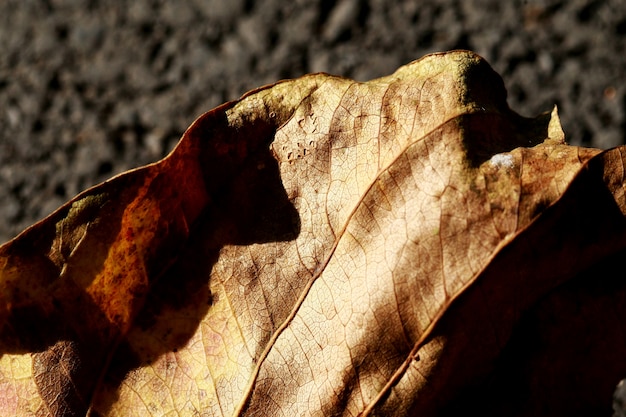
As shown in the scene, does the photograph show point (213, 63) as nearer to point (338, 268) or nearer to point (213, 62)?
point (213, 62)

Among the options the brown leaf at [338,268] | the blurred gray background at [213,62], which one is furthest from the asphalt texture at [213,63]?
the brown leaf at [338,268]

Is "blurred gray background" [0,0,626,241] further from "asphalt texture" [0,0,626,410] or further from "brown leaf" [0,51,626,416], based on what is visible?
"brown leaf" [0,51,626,416]

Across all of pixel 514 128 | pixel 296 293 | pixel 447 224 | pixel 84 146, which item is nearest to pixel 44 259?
pixel 296 293

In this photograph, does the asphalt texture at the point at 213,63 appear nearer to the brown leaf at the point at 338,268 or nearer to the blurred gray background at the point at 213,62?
the blurred gray background at the point at 213,62

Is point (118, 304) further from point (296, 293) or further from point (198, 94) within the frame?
point (198, 94)

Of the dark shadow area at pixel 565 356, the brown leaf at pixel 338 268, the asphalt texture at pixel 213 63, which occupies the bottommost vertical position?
the dark shadow area at pixel 565 356

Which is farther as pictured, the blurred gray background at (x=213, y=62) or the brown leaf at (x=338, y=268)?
the blurred gray background at (x=213, y=62)
